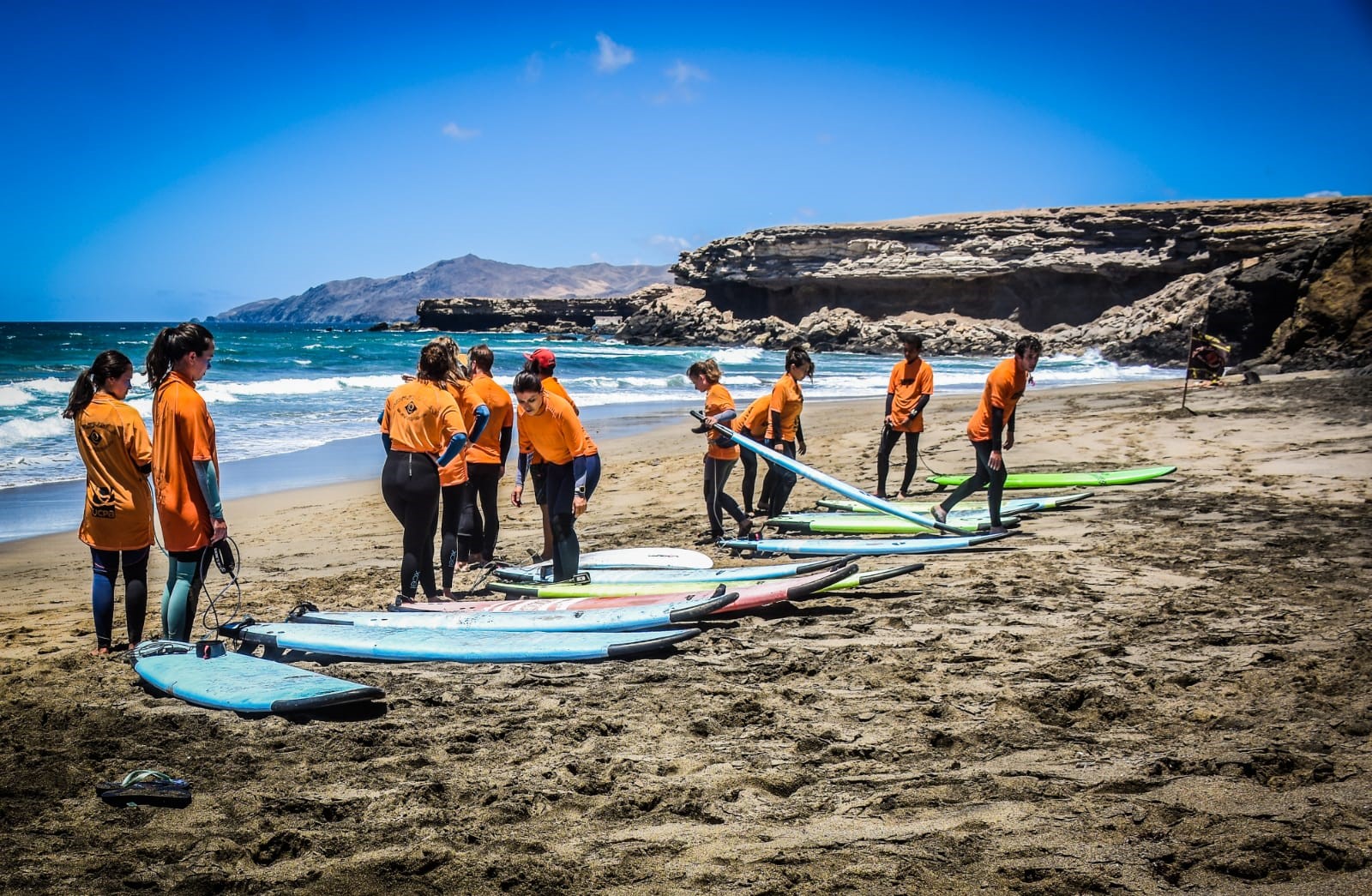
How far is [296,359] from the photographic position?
135 feet

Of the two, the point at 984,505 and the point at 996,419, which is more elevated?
the point at 996,419

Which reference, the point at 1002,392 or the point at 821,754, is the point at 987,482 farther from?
the point at 821,754

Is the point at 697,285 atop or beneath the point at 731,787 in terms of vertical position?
atop

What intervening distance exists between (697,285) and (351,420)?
171ft

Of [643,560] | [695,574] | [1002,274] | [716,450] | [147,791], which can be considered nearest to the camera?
[147,791]

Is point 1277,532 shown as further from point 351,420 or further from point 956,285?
point 956,285

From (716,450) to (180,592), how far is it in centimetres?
397

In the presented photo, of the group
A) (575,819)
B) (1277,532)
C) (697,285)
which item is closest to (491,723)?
(575,819)

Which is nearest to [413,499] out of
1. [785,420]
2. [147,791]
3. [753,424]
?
[147,791]

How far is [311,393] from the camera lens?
24578mm

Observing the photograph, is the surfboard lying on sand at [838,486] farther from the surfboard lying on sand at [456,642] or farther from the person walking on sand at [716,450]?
the surfboard lying on sand at [456,642]

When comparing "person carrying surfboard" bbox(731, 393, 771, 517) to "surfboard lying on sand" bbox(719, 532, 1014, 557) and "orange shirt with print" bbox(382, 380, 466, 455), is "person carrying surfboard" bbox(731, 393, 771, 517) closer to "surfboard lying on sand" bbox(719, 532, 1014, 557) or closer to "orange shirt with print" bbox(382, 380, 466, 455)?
"surfboard lying on sand" bbox(719, 532, 1014, 557)

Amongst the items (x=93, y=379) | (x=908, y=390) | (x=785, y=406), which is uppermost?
(x=93, y=379)

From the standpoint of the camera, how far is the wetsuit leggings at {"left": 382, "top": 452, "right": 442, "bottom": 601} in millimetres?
5121
